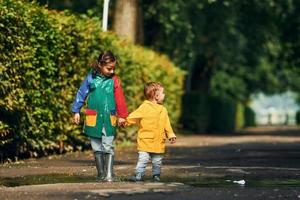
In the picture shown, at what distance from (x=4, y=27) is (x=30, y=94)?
1578mm

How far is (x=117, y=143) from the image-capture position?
20.9 meters

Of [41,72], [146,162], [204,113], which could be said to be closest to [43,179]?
[146,162]

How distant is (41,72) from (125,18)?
38.3ft

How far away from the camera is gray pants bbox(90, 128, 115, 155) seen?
10305mm

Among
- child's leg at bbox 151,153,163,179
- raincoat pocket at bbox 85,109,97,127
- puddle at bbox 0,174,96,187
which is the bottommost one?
puddle at bbox 0,174,96,187

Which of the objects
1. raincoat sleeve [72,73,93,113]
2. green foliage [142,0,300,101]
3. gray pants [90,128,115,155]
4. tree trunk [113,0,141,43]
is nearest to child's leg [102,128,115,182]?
gray pants [90,128,115,155]

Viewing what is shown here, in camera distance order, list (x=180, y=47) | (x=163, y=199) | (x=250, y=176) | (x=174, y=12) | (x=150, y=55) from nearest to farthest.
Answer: (x=163, y=199), (x=250, y=176), (x=150, y=55), (x=174, y=12), (x=180, y=47)

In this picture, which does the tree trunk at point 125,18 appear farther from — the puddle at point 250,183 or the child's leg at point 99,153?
the puddle at point 250,183

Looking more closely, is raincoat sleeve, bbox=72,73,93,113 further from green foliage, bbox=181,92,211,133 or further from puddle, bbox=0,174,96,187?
green foliage, bbox=181,92,211,133

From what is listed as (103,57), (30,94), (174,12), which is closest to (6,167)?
(30,94)

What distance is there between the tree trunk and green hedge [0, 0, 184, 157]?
701 centimetres

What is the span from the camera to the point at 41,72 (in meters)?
15.0

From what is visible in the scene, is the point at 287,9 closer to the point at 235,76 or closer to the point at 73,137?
the point at 73,137

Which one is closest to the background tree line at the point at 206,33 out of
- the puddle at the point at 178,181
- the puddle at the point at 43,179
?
the puddle at the point at 43,179
